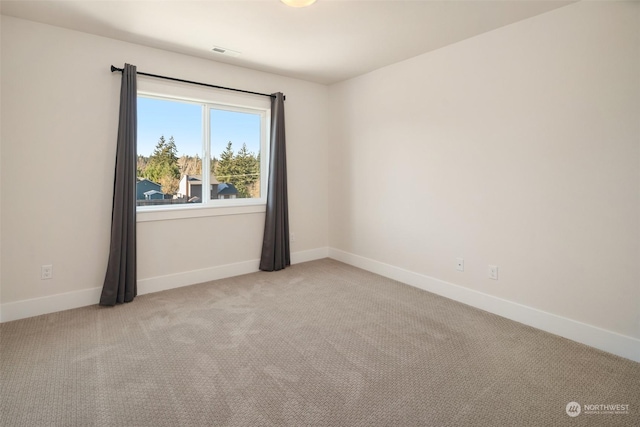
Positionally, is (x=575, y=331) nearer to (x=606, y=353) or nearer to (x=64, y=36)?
(x=606, y=353)

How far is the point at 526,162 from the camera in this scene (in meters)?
2.70

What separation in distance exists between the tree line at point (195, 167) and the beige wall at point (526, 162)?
1632mm

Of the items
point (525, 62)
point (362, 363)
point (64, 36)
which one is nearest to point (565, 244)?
point (525, 62)

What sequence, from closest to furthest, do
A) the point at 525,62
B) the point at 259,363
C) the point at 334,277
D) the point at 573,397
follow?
the point at 573,397, the point at 259,363, the point at 525,62, the point at 334,277

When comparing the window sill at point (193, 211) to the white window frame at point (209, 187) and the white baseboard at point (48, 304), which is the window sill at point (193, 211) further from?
the white baseboard at point (48, 304)

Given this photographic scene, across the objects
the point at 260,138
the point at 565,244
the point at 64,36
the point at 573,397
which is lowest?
the point at 573,397

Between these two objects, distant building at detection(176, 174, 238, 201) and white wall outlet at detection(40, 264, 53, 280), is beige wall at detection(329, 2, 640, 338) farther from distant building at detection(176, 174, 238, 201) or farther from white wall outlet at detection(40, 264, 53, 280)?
white wall outlet at detection(40, 264, 53, 280)

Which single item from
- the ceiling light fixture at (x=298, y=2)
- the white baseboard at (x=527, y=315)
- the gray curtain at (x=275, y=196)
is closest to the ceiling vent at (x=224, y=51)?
the gray curtain at (x=275, y=196)

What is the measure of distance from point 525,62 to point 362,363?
8.72 ft

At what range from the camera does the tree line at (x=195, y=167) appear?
355 centimetres

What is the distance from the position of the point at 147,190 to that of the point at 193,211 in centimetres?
51

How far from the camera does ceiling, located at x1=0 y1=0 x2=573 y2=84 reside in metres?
2.47

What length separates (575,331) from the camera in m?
2.47

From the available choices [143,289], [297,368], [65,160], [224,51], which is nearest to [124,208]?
[65,160]
